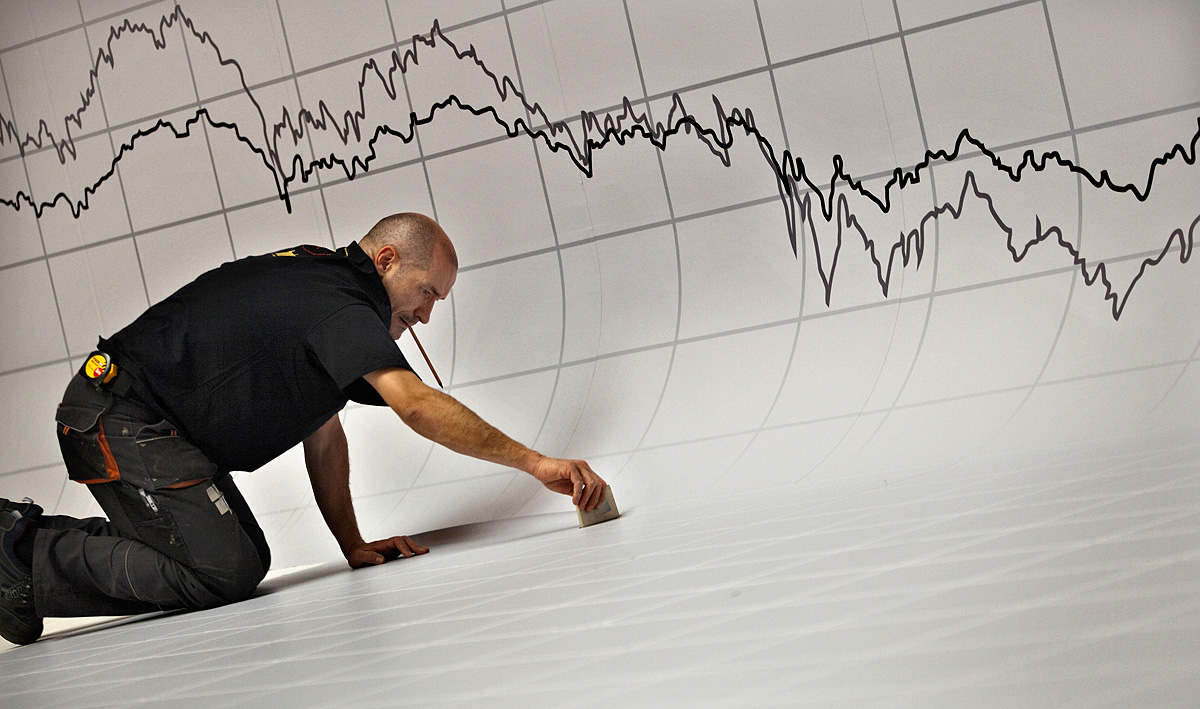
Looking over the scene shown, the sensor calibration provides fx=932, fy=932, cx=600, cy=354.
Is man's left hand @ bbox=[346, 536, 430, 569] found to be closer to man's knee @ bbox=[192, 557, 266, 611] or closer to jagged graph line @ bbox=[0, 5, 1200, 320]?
man's knee @ bbox=[192, 557, 266, 611]

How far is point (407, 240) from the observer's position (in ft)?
7.47

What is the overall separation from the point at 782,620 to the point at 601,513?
4.58 feet

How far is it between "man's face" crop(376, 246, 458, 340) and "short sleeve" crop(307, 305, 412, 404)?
11.9 inches

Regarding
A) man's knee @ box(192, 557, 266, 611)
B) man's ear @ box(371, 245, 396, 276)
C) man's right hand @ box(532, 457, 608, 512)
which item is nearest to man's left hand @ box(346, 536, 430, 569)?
man's knee @ box(192, 557, 266, 611)

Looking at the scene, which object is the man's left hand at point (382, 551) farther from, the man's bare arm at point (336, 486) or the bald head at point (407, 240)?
the bald head at point (407, 240)


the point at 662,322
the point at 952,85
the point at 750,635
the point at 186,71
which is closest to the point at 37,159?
the point at 186,71

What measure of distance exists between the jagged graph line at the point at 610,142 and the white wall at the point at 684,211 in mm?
10

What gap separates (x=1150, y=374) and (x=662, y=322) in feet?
4.14

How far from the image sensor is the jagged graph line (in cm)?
249

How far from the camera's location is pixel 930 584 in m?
0.88

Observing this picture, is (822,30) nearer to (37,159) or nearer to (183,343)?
(183,343)

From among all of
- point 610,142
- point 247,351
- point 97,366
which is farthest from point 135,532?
point 610,142

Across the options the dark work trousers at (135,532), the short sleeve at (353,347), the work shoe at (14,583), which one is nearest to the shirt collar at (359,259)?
the short sleeve at (353,347)

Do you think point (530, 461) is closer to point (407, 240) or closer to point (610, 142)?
point (407, 240)
